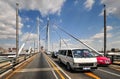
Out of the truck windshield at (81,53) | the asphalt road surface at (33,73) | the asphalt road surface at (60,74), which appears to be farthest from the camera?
the truck windshield at (81,53)

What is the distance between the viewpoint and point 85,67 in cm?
1691

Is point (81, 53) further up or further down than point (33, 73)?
further up

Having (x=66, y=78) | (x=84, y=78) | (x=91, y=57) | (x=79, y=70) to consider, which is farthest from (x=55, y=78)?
(x=91, y=57)

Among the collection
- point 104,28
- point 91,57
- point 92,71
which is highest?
point 104,28

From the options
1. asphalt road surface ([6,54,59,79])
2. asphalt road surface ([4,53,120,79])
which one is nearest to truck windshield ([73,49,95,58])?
asphalt road surface ([4,53,120,79])

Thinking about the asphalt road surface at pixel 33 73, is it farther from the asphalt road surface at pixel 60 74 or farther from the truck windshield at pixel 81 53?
the truck windshield at pixel 81 53

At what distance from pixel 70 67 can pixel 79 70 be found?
1476mm

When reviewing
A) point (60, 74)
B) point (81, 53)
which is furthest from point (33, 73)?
point (81, 53)

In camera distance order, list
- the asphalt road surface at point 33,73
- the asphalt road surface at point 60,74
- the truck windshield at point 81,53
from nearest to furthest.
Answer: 1. the asphalt road surface at point 60,74
2. the asphalt road surface at point 33,73
3. the truck windshield at point 81,53

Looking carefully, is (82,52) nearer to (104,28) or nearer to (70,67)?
(70,67)

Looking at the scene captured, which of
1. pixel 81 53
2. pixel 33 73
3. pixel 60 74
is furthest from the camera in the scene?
pixel 81 53

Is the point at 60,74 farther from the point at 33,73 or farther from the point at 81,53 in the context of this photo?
the point at 81,53

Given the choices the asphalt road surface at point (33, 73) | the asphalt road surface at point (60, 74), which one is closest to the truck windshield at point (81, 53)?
the asphalt road surface at point (60, 74)

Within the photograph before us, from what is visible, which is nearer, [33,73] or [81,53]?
[33,73]
